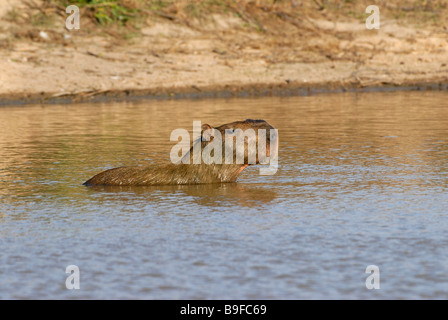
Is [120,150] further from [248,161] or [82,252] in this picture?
[82,252]

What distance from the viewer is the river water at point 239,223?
15.2 ft

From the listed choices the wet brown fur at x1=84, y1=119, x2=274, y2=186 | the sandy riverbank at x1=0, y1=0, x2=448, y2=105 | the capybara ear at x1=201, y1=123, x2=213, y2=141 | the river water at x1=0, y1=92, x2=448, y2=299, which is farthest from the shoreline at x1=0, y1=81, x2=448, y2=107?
the capybara ear at x1=201, y1=123, x2=213, y2=141

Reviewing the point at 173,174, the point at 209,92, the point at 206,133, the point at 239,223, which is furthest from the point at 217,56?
the point at 239,223

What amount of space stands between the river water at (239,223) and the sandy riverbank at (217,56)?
5.31 m

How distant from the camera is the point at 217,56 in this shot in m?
17.6

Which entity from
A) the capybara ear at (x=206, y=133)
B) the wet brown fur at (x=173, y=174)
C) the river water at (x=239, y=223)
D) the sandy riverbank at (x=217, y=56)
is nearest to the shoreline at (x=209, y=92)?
the sandy riverbank at (x=217, y=56)

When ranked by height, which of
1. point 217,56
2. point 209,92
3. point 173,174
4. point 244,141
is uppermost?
point 217,56

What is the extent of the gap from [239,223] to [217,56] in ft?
39.1

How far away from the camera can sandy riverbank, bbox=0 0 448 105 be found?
16.5m

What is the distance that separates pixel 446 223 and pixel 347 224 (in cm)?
68

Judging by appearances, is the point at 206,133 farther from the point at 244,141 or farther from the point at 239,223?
the point at 239,223

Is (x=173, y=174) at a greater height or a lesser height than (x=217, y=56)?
lesser

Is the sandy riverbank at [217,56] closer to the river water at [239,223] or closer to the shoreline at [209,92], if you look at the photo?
the shoreline at [209,92]
